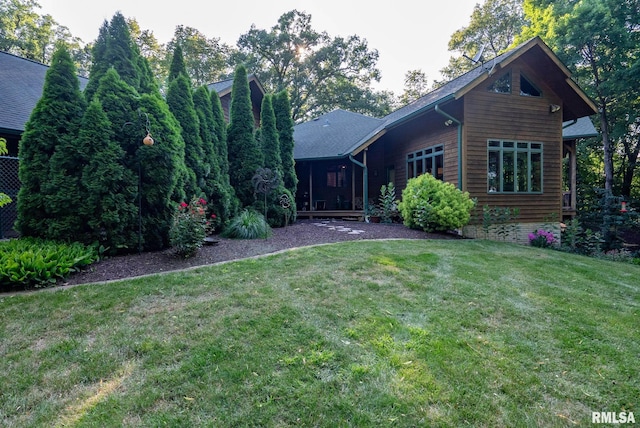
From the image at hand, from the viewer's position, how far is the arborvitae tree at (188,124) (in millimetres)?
6984

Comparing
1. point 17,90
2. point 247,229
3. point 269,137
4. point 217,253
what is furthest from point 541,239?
point 17,90

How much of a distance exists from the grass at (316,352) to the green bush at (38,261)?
1.36 feet

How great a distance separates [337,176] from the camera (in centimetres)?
1539

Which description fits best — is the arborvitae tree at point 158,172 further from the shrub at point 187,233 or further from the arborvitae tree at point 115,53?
the arborvitae tree at point 115,53

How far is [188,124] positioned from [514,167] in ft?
30.2

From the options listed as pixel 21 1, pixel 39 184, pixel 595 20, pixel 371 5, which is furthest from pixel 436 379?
pixel 21 1

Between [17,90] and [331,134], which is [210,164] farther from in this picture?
[331,134]

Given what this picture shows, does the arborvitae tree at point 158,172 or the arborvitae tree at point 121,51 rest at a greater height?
the arborvitae tree at point 121,51

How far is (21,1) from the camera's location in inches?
793

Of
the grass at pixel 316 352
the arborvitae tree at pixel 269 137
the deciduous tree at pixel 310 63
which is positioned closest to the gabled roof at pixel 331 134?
the arborvitae tree at pixel 269 137

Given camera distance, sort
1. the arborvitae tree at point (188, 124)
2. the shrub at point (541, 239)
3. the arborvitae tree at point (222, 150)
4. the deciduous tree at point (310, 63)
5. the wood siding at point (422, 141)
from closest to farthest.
A: the arborvitae tree at point (188, 124) < the arborvitae tree at point (222, 150) < the shrub at point (541, 239) < the wood siding at point (422, 141) < the deciduous tree at point (310, 63)

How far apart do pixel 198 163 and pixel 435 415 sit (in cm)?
665

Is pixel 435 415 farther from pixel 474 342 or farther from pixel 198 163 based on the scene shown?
pixel 198 163

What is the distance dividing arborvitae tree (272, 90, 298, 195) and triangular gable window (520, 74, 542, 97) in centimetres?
742
